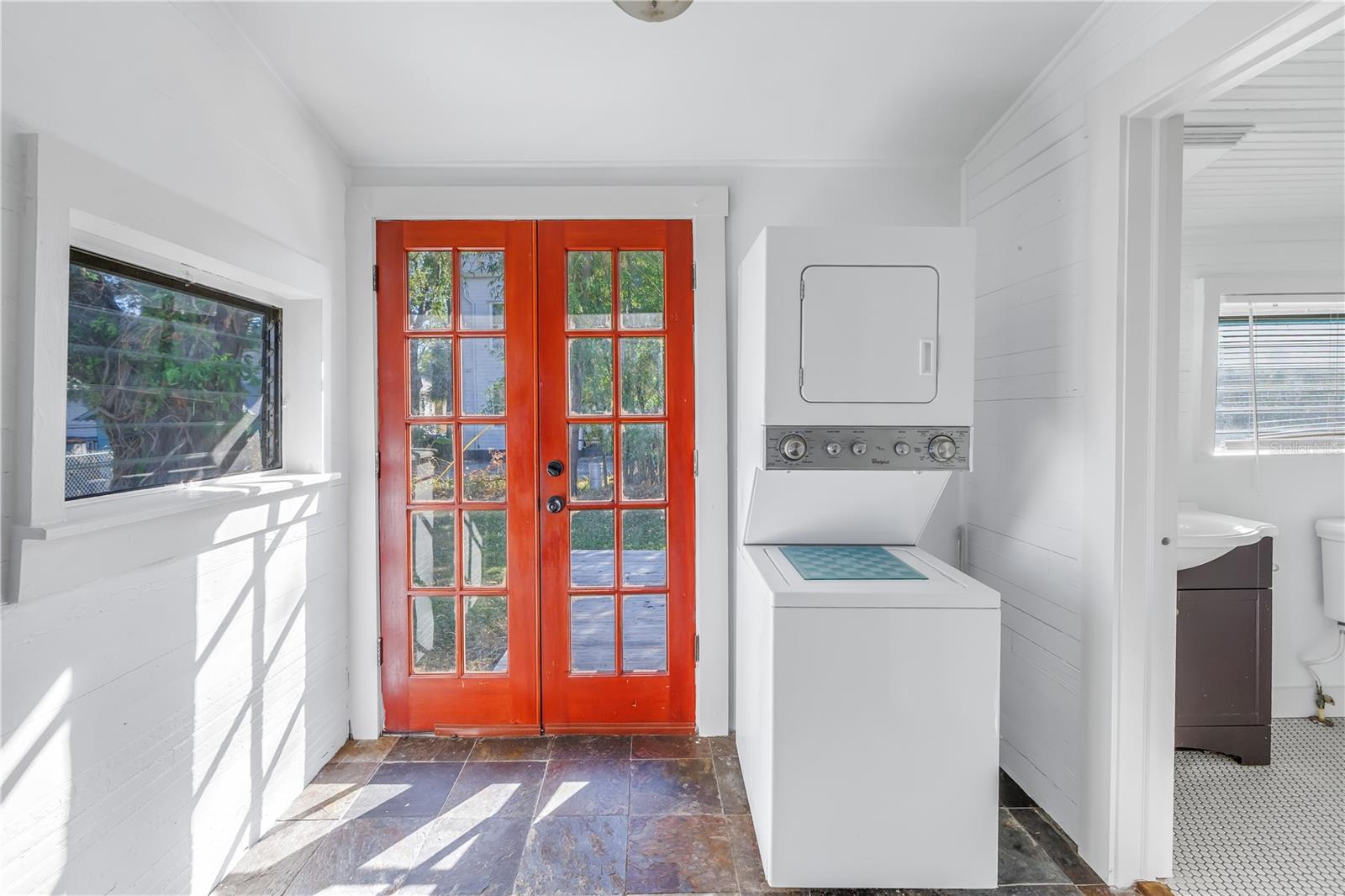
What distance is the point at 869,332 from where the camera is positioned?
1.77m

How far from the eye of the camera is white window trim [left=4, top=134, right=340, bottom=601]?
4.00 feet

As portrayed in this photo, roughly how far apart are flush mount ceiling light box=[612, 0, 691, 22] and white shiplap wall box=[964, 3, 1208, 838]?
1.24 metres

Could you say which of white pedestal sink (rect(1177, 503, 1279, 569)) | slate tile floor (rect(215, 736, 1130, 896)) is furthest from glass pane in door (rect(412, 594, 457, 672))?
white pedestal sink (rect(1177, 503, 1279, 569))

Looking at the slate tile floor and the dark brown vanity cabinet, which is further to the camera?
the dark brown vanity cabinet

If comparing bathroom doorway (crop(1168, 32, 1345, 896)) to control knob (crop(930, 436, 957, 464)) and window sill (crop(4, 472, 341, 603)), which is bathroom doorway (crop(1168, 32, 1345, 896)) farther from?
window sill (crop(4, 472, 341, 603))

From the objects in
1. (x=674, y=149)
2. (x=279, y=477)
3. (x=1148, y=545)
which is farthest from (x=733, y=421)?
(x=279, y=477)

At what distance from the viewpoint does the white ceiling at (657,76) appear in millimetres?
1751

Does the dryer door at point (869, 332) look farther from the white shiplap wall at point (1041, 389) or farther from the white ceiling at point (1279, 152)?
the white ceiling at point (1279, 152)

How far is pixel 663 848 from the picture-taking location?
1913mm

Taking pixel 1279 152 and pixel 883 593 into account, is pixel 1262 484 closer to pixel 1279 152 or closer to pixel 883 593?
pixel 1279 152

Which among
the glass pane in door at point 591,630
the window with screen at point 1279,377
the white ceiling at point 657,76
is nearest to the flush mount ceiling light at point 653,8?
the white ceiling at point 657,76

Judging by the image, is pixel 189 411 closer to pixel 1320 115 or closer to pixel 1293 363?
pixel 1320 115

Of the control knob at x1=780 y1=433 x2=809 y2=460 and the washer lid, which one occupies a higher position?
the control knob at x1=780 y1=433 x2=809 y2=460

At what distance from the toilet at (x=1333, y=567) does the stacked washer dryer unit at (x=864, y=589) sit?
6.60ft
